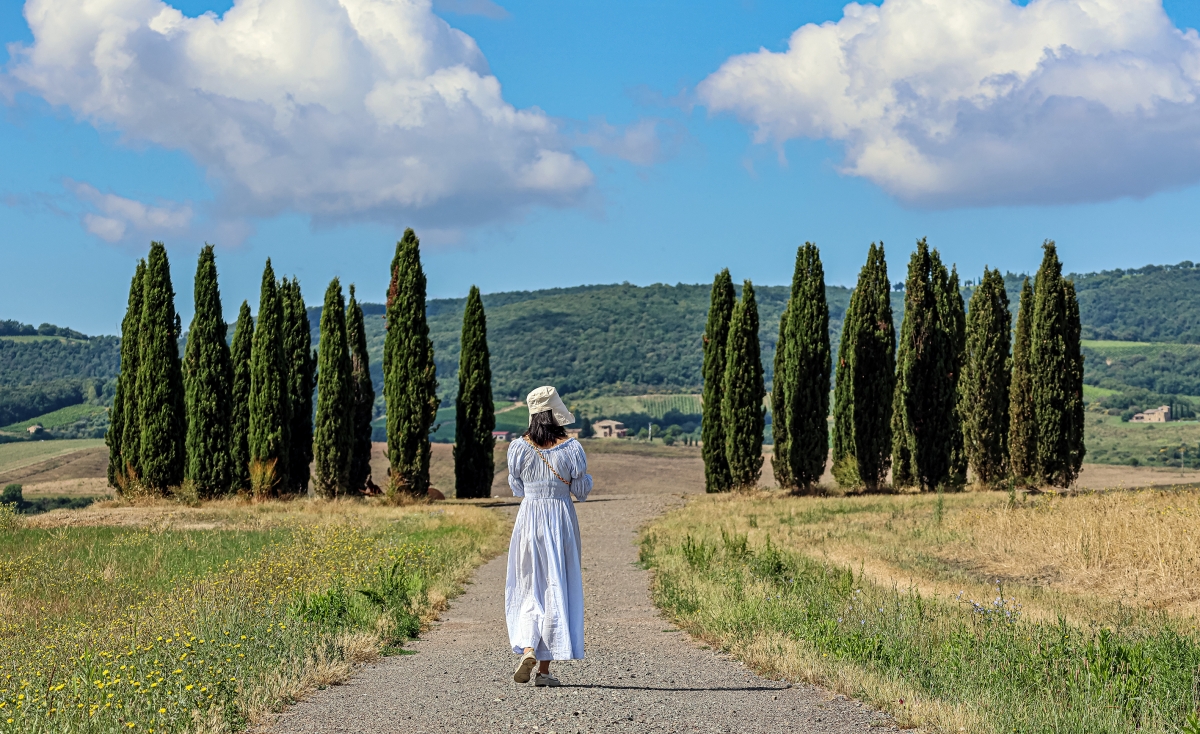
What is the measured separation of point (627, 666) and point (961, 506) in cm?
1995

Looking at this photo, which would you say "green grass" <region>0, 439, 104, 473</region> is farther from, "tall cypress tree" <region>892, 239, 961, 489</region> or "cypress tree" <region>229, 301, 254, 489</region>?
"tall cypress tree" <region>892, 239, 961, 489</region>

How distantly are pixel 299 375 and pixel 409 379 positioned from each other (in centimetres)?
526

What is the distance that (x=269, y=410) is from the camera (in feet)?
111

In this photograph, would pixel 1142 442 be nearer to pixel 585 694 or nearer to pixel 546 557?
pixel 546 557

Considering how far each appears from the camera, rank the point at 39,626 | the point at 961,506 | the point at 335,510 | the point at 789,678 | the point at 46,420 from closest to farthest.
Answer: the point at 789,678, the point at 39,626, the point at 961,506, the point at 335,510, the point at 46,420

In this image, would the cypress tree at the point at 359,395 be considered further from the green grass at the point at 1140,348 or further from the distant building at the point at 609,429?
the green grass at the point at 1140,348

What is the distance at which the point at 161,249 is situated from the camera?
1366 inches

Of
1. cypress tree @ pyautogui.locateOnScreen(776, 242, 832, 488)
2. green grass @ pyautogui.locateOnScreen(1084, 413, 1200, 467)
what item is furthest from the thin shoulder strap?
green grass @ pyautogui.locateOnScreen(1084, 413, 1200, 467)

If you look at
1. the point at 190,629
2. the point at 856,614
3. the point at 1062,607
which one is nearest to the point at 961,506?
the point at 1062,607

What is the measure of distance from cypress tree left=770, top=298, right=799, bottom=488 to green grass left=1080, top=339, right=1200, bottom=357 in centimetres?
12207

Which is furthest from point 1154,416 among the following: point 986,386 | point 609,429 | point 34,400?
point 34,400

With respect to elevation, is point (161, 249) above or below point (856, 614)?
above

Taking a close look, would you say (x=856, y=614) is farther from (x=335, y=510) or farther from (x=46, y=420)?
(x=46, y=420)

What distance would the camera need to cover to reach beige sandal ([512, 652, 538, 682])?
8383mm
